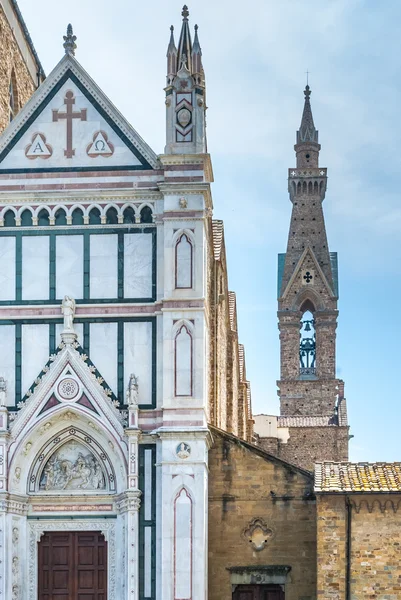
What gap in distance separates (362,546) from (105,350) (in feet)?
22.3

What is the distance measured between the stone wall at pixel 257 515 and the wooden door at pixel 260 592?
21 centimetres

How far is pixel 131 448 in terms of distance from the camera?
28547 millimetres

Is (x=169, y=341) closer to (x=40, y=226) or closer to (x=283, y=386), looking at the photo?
(x=40, y=226)

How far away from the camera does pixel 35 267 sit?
29844 mm

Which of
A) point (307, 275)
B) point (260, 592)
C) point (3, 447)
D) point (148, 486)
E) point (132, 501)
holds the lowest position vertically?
point (260, 592)

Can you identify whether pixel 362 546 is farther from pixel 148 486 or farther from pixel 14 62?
pixel 14 62

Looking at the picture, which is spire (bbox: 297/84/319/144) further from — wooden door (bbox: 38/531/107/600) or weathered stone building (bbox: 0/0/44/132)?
wooden door (bbox: 38/531/107/600)

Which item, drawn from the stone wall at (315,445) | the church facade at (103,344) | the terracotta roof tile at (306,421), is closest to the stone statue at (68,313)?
the church facade at (103,344)

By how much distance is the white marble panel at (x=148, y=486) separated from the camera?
28578mm

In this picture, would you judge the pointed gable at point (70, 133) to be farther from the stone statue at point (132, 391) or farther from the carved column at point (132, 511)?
the carved column at point (132, 511)

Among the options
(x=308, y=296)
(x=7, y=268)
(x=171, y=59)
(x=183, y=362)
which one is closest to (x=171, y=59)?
(x=171, y=59)

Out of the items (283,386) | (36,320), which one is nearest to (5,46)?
(36,320)

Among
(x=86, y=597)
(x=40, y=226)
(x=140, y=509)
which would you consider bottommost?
(x=86, y=597)

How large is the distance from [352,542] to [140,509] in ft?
14.7
